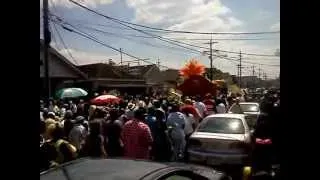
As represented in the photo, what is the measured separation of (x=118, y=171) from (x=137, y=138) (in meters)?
4.20

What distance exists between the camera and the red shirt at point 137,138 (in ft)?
26.5

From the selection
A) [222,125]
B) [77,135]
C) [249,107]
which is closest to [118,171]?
[77,135]

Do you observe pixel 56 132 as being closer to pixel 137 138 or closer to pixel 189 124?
pixel 137 138

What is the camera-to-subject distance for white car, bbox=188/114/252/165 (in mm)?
10250

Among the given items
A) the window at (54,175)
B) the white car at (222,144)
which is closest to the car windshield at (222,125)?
the white car at (222,144)

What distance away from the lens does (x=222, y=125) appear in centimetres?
1105

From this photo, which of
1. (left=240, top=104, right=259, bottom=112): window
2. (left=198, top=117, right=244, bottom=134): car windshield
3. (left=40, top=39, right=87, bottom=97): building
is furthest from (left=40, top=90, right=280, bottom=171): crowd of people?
(left=40, top=39, right=87, bottom=97): building

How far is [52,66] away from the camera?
32250 millimetres

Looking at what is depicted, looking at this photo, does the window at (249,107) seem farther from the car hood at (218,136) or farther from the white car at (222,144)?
the car hood at (218,136)

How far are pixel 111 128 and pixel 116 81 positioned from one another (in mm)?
33625

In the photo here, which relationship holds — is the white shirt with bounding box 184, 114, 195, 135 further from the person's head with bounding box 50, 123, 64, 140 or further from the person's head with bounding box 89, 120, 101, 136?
the person's head with bounding box 50, 123, 64, 140
